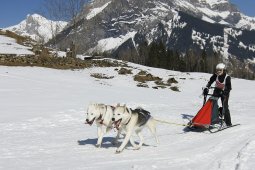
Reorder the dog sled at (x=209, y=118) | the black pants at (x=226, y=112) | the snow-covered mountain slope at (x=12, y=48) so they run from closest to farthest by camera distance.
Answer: the dog sled at (x=209, y=118) < the black pants at (x=226, y=112) < the snow-covered mountain slope at (x=12, y=48)

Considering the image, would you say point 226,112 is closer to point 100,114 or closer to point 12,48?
point 100,114

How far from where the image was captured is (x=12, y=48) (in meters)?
40.8

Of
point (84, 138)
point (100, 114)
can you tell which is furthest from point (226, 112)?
point (100, 114)

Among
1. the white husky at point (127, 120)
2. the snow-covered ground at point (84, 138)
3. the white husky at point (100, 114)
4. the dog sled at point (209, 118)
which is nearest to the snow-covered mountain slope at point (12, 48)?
the snow-covered ground at point (84, 138)

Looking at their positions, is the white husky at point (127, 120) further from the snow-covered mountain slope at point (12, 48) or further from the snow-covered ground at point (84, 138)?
the snow-covered mountain slope at point (12, 48)

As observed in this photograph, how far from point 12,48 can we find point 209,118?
32.0m

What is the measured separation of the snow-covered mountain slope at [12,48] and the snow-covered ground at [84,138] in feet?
40.5

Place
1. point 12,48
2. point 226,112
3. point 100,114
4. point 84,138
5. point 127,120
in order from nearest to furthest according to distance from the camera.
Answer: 1. point 127,120
2. point 100,114
3. point 84,138
4. point 226,112
5. point 12,48

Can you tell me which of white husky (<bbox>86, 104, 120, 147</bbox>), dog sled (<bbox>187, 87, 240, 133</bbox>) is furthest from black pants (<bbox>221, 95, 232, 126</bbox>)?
white husky (<bbox>86, 104, 120, 147</bbox>)

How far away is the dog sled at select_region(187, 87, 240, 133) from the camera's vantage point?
40.3 ft

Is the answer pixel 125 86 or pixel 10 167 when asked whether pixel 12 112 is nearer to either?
pixel 10 167

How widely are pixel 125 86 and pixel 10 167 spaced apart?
2334cm

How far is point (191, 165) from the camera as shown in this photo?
324 inches

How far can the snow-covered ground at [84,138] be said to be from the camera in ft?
28.1
